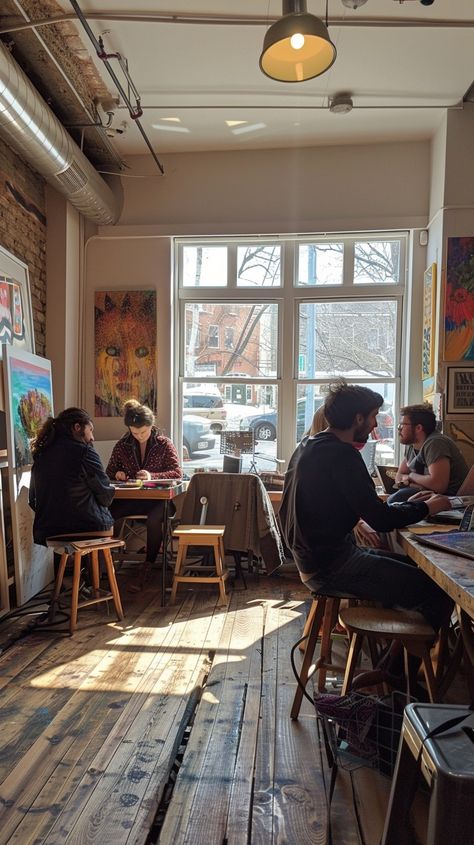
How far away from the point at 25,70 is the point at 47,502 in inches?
119

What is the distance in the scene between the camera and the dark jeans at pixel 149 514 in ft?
14.9

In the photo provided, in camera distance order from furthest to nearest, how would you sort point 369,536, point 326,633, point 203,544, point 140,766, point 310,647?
point 203,544 < point 369,536 < point 326,633 < point 310,647 < point 140,766

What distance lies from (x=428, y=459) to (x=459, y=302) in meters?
1.82

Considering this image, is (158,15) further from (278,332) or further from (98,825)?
(98,825)

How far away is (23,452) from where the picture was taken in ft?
13.1

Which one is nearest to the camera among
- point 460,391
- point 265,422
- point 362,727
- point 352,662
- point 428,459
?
point 362,727

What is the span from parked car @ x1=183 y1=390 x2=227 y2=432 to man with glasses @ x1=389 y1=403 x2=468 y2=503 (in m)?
2.35

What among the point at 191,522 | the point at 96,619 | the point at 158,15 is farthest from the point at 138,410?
the point at 158,15

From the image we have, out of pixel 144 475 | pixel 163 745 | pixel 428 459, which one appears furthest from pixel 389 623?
pixel 144 475

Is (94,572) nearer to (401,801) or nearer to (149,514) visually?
(149,514)

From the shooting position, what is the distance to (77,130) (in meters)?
4.74

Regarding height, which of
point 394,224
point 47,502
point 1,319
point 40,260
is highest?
point 394,224

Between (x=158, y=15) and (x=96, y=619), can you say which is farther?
(x=96, y=619)

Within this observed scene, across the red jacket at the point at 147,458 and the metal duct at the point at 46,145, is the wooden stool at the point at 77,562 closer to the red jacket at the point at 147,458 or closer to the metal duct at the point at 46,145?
the red jacket at the point at 147,458
